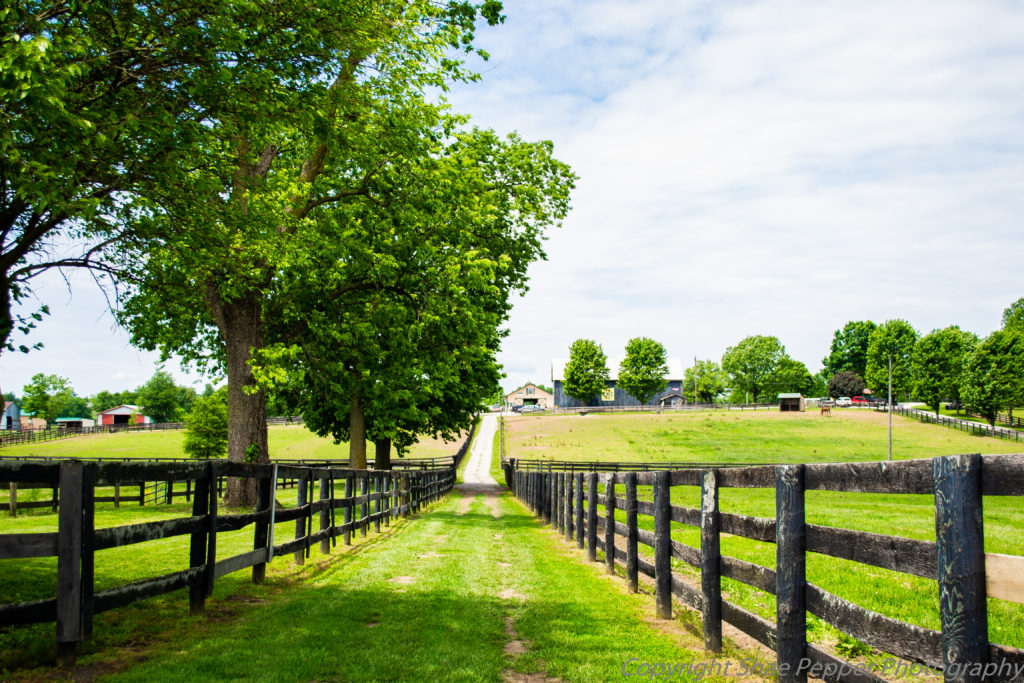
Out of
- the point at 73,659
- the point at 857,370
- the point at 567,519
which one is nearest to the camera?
the point at 73,659

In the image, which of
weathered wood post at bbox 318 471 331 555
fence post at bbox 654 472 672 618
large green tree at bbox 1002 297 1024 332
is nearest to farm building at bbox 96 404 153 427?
weathered wood post at bbox 318 471 331 555

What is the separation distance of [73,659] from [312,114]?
21.6 feet

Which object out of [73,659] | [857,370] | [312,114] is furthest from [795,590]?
[857,370]

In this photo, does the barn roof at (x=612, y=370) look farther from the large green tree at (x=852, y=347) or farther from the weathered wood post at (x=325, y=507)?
the weathered wood post at (x=325, y=507)

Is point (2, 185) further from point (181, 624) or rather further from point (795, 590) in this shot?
point (795, 590)

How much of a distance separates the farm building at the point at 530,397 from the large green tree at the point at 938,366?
288ft

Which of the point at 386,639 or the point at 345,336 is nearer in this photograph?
the point at 386,639

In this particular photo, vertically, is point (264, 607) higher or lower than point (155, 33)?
lower

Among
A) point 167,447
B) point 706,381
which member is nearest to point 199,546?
point 167,447

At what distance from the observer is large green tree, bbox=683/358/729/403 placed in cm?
14312

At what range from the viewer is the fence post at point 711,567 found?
573 cm

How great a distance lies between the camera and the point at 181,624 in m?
6.43

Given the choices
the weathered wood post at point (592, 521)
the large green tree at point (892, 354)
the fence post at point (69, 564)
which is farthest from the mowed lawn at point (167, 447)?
the large green tree at point (892, 354)

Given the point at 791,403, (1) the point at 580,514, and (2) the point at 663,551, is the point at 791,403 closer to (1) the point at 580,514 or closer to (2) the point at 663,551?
(1) the point at 580,514
